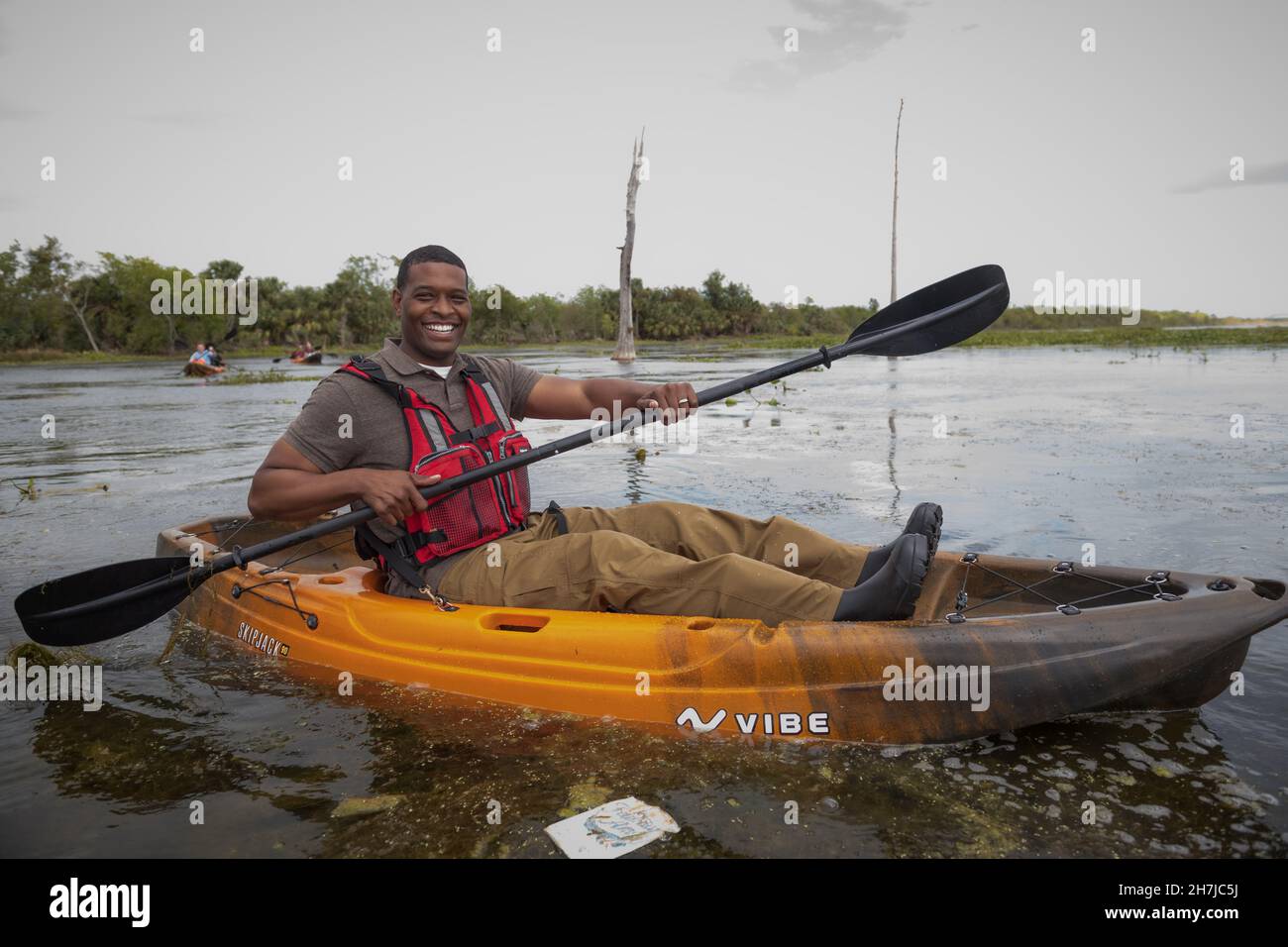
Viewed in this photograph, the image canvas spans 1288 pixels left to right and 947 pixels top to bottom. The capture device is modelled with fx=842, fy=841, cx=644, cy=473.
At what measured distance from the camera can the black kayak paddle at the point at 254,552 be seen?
3.74m

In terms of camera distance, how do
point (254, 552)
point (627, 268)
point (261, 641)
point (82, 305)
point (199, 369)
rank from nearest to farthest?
point (254, 552) → point (261, 641) → point (199, 369) → point (627, 268) → point (82, 305)

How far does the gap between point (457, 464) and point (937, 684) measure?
2.06 metres

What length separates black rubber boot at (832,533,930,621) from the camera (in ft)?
9.46

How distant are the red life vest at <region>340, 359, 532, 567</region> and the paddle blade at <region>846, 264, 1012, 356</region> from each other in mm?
1737

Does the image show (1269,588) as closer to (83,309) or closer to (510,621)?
(510,621)

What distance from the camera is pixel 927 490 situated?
23.8ft

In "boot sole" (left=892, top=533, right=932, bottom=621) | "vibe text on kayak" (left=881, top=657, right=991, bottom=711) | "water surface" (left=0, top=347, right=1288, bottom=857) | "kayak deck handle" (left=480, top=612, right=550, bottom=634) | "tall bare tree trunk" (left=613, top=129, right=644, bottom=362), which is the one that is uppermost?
"tall bare tree trunk" (left=613, top=129, right=644, bottom=362)

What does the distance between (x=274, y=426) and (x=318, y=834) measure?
1163 centimetres

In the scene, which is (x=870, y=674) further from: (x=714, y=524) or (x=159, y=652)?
(x=159, y=652)

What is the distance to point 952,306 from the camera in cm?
406

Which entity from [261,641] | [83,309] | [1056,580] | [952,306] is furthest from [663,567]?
[83,309]

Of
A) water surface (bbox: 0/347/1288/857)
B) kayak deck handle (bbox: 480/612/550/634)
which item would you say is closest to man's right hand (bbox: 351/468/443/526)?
kayak deck handle (bbox: 480/612/550/634)

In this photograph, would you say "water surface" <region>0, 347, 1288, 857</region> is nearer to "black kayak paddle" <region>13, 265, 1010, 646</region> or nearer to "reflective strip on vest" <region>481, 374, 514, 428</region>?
"black kayak paddle" <region>13, 265, 1010, 646</region>
